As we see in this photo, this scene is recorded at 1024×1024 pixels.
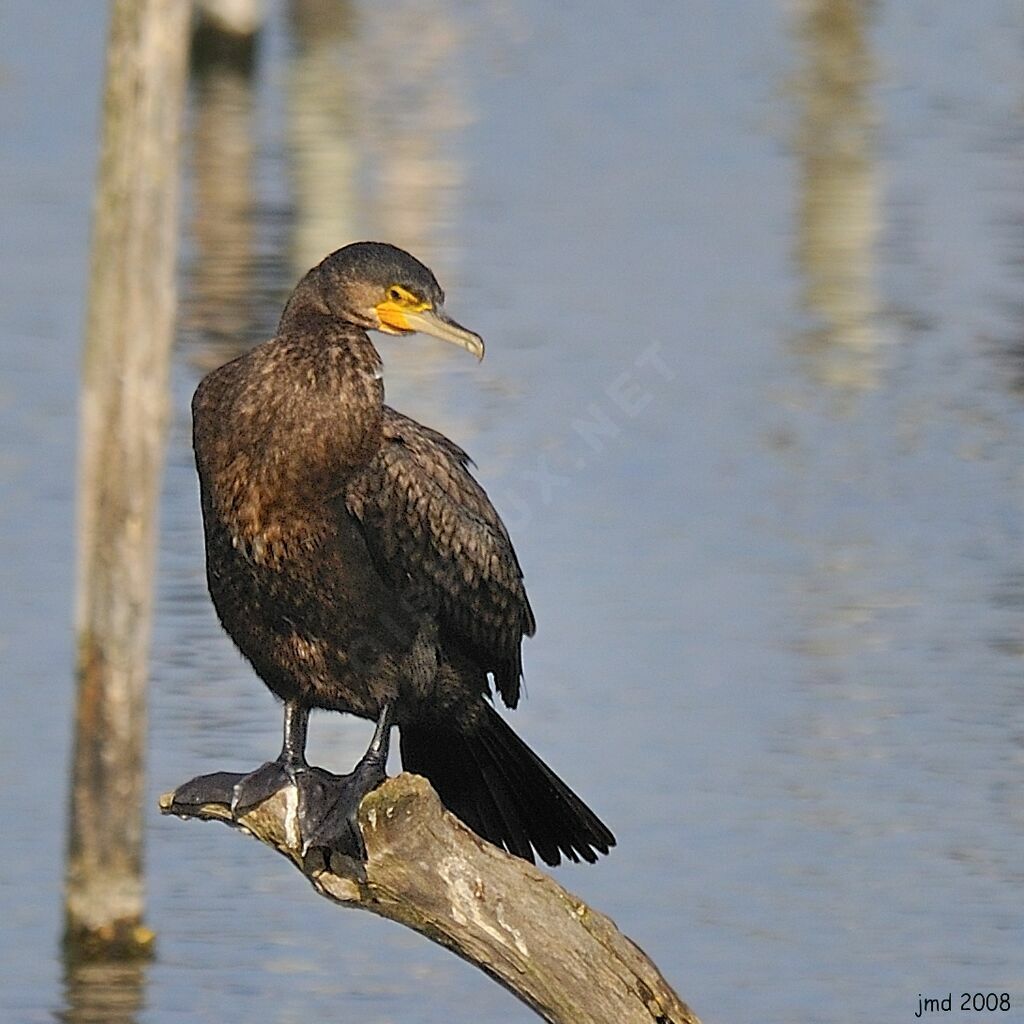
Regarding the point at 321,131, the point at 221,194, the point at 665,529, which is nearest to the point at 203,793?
the point at 665,529

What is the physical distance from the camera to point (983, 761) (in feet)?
37.1

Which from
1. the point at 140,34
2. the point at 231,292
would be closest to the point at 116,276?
the point at 140,34

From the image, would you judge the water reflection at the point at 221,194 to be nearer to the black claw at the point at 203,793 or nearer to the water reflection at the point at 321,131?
the water reflection at the point at 321,131

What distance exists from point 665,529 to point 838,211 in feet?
31.0

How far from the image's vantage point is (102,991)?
9711 millimetres

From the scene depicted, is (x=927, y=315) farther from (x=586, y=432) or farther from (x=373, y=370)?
(x=373, y=370)

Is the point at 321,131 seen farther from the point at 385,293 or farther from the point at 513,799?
the point at 385,293

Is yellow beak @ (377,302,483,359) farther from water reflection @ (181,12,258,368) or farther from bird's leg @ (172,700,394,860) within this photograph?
water reflection @ (181,12,258,368)

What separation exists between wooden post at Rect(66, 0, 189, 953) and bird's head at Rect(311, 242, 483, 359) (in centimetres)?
277

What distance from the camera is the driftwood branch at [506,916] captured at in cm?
543

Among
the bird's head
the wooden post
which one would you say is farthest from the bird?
the wooden post

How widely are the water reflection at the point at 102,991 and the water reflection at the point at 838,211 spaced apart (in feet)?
27.6

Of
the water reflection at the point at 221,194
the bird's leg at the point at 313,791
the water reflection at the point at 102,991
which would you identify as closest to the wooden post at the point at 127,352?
the water reflection at the point at 102,991

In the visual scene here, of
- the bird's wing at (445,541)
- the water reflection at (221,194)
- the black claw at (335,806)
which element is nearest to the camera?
the black claw at (335,806)
